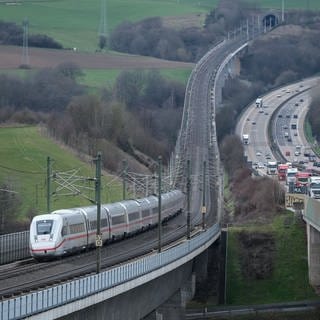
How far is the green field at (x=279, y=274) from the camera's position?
Answer: 196 feet

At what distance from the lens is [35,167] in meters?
81.6

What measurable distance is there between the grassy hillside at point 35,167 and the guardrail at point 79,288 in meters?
18.1

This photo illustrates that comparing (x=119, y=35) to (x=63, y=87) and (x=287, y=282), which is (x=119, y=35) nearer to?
(x=63, y=87)

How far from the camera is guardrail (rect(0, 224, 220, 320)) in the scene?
3004cm

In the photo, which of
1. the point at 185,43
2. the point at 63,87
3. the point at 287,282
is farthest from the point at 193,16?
the point at 287,282

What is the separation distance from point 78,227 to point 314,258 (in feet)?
52.6

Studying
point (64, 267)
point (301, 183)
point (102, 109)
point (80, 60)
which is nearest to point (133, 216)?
point (64, 267)

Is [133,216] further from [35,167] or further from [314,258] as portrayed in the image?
[35,167]

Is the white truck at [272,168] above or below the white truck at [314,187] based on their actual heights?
below

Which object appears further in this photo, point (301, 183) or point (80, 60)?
point (80, 60)

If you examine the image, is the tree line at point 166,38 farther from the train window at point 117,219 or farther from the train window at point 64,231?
the train window at point 64,231

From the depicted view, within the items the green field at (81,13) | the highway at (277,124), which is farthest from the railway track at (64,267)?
the green field at (81,13)

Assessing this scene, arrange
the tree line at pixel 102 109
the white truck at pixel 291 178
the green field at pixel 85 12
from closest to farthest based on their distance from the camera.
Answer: the white truck at pixel 291 178 < the tree line at pixel 102 109 < the green field at pixel 85 12

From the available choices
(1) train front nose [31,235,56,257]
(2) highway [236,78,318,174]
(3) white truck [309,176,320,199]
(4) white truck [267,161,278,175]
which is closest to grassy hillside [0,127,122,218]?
(3) white truck [309,176,320,199]
